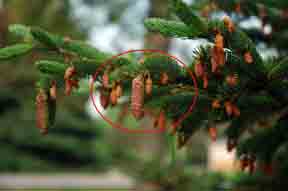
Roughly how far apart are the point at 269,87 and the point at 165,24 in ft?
2.11

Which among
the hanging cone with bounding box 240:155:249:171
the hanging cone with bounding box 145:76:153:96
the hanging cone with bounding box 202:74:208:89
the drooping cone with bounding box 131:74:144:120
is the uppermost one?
the hanging cone with bounding box 202:74:208:89

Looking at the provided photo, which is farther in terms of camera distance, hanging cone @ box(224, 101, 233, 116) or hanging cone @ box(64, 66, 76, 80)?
hanging cone @ box(224, 101, 233, 116)

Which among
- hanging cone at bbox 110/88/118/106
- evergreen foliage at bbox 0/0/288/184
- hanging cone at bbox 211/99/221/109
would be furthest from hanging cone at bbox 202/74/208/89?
hanging cone at bbox 110/88/118/106

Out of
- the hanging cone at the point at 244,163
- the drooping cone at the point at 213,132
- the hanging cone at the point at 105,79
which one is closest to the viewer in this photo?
the hanging cone at the point at 105,79

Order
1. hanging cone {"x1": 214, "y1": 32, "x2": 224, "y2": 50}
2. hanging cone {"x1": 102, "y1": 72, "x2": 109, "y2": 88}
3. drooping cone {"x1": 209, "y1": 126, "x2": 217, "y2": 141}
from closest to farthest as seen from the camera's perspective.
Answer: hanging cone {"x1": 214, "y1": 32, "x2": 224, "y2": 50}, hanging cone {"x1": 102, "y1": 72, "x2": 109, "y2": 88}, drooping cone {"x1": 209, "y1": 126, "x2": 217, "y2": 141}

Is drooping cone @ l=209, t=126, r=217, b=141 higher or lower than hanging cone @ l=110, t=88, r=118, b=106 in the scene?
lower

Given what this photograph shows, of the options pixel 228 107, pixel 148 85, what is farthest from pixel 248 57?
pixel 148 85

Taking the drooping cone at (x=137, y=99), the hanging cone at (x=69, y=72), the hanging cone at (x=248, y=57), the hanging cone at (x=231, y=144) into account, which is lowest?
the hanging cone at (x=231, y=144)

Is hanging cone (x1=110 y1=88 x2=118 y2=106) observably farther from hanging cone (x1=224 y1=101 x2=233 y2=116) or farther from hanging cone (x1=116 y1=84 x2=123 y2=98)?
hanging cone (x1=224 y1=101 x2=233 y2=116)

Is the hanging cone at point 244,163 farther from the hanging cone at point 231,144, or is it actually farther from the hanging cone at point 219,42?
the hanging cone at point 219,42

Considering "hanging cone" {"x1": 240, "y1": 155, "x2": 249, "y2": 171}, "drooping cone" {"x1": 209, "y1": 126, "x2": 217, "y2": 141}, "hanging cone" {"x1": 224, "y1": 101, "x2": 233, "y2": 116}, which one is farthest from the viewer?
"hanging cone" {"x1": 240, "y1": 155, "x2": 249, "y2": 171}

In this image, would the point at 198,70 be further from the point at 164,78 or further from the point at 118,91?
the point at 118,91

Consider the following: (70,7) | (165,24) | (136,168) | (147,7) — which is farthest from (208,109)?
(70,7)

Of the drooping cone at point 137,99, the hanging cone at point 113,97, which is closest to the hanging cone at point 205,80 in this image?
the drooping cone at point 137,99
